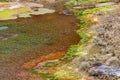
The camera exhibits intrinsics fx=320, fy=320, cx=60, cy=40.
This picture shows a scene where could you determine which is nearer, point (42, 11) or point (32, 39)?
point (32, 39)

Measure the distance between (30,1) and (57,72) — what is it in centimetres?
3621

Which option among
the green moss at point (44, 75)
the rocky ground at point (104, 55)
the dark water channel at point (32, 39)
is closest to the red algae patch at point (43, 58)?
the dark water channel at point (32, 39)

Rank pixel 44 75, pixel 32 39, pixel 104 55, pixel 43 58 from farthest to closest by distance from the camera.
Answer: pixel 32 39 → pixel 43 58 → pixel 104 55 → pixel 44 75

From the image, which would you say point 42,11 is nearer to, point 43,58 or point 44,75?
point 43,58

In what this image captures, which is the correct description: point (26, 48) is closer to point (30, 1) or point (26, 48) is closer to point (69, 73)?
point (69, 73)

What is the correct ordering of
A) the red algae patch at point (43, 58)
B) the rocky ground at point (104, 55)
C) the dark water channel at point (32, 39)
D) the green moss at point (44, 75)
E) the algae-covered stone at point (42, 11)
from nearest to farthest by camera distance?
the rocky ground at point (104, 55), the green moss at point (44, 75), the red algae patch at point (43, 58), the dark water channel at point (32, 39), the algae-covered stone at point (42, 11)

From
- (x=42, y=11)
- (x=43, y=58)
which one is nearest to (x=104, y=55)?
(x=43, y=58)

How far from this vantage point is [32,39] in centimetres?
3769

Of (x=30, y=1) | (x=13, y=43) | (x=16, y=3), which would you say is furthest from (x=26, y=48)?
(x=30, y=1)

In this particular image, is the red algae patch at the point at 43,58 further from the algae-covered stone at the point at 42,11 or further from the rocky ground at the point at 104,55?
the algae-covered stone at the point at 42,11

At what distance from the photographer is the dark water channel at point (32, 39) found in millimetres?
30562

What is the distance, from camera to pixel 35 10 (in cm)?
5281

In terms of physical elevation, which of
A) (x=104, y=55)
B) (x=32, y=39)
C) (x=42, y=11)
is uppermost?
(x=104, y=55)

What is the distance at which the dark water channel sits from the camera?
100 ft
